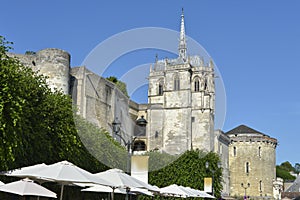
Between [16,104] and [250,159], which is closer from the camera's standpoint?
[16,104]

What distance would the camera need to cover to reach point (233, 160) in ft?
271

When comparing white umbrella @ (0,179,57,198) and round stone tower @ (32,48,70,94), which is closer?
white umbrella @ (0,179,57,198)

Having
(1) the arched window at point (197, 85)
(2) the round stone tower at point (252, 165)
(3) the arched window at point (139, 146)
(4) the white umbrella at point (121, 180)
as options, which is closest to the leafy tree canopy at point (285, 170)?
(2) the round stone tower at point (252, 165)

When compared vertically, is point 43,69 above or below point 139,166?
above

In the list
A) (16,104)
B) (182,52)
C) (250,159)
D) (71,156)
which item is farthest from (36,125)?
(250,159)

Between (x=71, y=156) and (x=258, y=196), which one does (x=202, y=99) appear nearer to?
(x=258, y=196)

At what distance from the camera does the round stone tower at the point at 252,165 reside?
81.1 m

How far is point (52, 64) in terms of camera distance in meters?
36.8

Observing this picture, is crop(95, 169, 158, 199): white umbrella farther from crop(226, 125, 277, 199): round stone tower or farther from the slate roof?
the slate roof

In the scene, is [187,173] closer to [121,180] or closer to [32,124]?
[32,124]

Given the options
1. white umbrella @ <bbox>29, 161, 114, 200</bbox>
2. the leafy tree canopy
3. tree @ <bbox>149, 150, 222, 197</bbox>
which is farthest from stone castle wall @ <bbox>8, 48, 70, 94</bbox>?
the leafy tree canopy

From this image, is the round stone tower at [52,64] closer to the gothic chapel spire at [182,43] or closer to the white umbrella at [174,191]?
the white umbrella at [174,191]

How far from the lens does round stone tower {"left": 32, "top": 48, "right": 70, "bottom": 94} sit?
121 ft

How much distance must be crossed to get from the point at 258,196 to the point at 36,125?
6603cm
